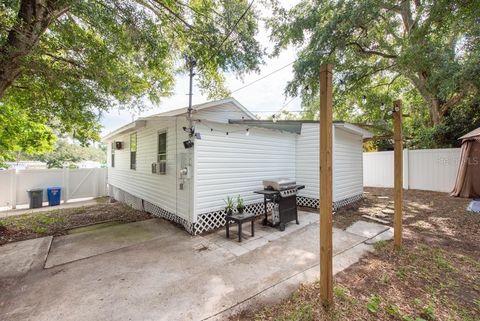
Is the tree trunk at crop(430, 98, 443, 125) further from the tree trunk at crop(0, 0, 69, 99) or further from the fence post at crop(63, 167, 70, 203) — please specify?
the fence post at crop(63, 167, 70, 203)

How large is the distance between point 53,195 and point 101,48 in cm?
819

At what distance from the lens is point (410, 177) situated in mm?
11141

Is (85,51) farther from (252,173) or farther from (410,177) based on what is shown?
(410,177)

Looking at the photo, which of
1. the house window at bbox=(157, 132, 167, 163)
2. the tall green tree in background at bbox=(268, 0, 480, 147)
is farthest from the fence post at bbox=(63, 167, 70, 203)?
the tall green tree in background at bbox=(268, 0, 480, 147)

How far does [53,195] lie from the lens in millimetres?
9672

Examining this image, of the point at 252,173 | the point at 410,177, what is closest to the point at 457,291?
the point at 252,173

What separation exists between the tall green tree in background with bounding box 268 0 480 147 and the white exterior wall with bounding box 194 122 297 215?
11.3 ft

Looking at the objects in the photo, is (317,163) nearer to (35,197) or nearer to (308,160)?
(308,160)

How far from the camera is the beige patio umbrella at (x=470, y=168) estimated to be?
811cm

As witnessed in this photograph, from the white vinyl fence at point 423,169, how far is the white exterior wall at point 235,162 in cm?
824

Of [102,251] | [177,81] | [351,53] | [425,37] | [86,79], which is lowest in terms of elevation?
[102,251]

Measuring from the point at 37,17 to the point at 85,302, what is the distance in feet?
15.9

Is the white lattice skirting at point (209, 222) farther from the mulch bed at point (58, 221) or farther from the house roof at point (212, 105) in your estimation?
the house roof at point (212, 105)

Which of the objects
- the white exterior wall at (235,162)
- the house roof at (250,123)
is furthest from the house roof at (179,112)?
the white exterior wall at (235,162)
